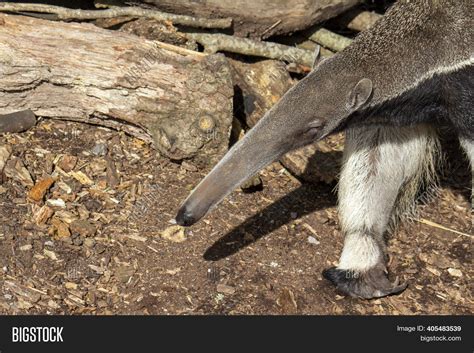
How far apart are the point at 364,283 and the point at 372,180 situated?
75cm

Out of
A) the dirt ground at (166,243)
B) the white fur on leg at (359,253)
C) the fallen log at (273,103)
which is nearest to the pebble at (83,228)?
the dirt ground at (166,243)

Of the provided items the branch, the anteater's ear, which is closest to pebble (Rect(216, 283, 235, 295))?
the anteater's ear

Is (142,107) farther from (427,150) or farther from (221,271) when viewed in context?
(427,150)

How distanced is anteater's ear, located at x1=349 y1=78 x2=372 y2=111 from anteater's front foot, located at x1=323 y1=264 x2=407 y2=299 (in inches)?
50.3

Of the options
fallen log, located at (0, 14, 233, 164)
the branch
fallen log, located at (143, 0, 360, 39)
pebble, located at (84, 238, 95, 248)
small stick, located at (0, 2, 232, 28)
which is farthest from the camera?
the branch

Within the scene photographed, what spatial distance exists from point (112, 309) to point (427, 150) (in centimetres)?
265

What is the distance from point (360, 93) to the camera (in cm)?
530

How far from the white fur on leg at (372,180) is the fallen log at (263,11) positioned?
1.73 meters

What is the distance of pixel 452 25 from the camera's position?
17.8 ft

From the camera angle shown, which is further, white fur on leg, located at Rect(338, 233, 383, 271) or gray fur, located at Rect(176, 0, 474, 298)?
white fur on leg, located at Rect(338, 233, 383, 271)

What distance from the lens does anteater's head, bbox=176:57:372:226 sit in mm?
5211

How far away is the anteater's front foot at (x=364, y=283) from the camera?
5875 mm

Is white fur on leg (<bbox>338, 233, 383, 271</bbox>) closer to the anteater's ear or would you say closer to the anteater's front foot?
the anteater's front foot

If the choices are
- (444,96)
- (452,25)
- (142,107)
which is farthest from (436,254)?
(142,107)
